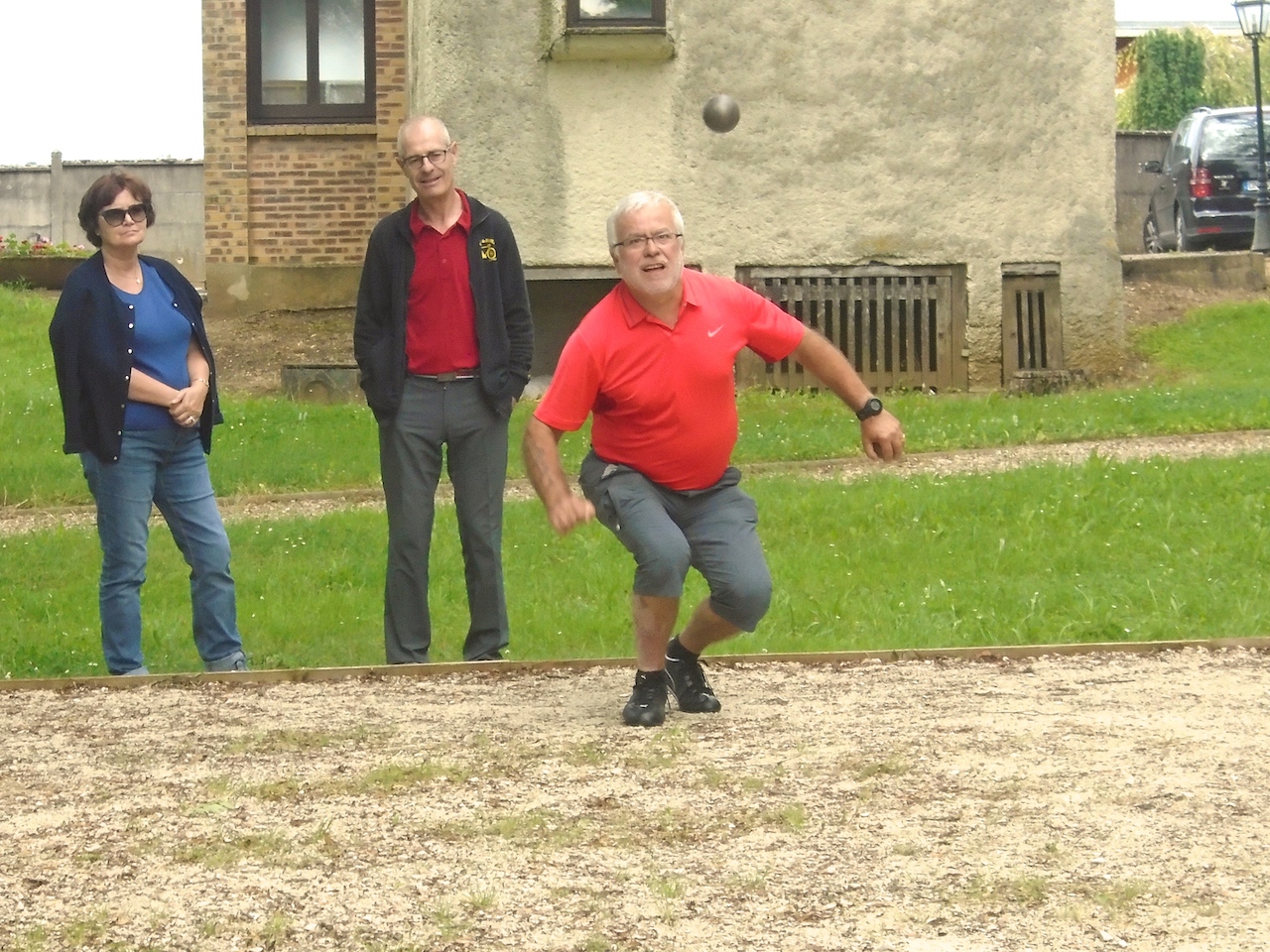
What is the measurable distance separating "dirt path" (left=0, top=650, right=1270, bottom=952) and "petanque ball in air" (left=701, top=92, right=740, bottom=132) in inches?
372

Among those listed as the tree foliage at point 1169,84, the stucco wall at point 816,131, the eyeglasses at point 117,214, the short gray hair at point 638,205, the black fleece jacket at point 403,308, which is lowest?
the black fleece jacket at point 403,308

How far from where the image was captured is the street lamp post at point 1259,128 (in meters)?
22.9

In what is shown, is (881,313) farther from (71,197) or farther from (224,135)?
(71,197)

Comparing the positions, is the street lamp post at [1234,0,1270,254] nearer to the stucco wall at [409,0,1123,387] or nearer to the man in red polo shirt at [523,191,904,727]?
the stucco wall at [409,0,1123,387]

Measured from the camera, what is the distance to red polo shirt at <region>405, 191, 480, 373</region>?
733 cm

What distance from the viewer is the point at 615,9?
15.9 meters

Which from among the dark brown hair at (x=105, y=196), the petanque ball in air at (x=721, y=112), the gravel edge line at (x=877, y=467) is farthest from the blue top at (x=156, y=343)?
the petanque ball in air at (x=721, y=112)

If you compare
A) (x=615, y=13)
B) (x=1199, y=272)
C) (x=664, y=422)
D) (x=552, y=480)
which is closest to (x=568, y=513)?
(x=552, y=480)

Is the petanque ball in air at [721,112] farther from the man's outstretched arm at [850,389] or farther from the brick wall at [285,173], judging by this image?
the man's outstretched arm at [850,389]

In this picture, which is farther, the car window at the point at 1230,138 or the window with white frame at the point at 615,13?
the car window at the point at 1230,138

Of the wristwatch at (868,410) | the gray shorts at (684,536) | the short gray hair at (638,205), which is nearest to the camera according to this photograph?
the short gray hair at (638,205)

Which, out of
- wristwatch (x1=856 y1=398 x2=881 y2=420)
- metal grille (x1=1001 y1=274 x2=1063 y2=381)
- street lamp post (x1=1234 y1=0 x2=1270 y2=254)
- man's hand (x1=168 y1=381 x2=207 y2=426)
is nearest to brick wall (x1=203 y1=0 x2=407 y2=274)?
metal grille (x1=1001 y1=274 x2=1063 y2=381)

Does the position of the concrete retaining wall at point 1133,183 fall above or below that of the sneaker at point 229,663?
above

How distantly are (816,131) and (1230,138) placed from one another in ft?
33.5
